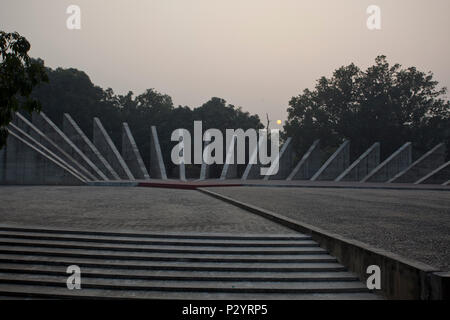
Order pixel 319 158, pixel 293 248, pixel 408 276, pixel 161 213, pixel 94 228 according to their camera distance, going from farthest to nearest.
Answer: pixel 319 158 → pixel 161 213 → pixel 94 228 → pixel 293 248 → pixel 408 276

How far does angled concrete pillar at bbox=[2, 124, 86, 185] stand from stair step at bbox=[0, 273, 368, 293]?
59.6ft

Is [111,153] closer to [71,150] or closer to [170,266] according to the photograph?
[71,150]

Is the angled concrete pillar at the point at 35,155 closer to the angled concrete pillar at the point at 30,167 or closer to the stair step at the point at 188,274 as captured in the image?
the angled concrete pillar at the point at 30,167

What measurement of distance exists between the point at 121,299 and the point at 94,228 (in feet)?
10.0

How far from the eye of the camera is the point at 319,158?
3534 centimetres

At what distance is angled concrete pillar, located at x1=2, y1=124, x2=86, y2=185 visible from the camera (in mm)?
21672

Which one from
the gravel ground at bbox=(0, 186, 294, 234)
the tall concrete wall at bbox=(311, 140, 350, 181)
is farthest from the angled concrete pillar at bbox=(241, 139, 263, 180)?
the gravel ground at bbox=(0, 186, 294, 234)

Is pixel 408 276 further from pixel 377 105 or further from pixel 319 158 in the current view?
pixel 377 105

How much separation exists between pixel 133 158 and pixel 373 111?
24873 millimetres

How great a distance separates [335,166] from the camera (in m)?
33.1

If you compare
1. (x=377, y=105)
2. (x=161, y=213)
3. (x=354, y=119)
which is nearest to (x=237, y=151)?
(x=354, y=119)

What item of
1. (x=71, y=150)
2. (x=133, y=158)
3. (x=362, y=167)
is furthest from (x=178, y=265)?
(x=362, y=167)
